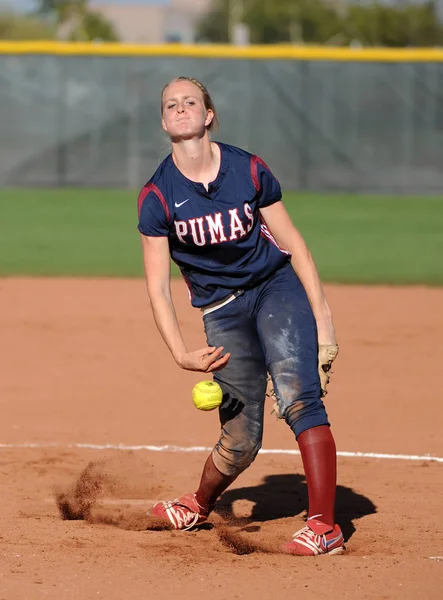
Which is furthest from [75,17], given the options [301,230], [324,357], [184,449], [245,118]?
[324,357]

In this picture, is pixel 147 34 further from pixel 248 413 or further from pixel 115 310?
pixel 248 413

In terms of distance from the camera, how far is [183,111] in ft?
15.5

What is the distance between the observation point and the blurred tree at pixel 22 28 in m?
56.8

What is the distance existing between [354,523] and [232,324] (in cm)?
127

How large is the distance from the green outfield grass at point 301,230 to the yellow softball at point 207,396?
836 centimetres

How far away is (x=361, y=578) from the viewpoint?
4.34 m

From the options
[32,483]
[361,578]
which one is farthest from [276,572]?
[32,483]

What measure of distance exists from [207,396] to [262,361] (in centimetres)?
39

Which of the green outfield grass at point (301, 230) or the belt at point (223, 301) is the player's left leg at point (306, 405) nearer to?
the belt at point (223, 301)

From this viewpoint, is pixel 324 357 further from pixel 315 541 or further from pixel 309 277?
pixel 315 541

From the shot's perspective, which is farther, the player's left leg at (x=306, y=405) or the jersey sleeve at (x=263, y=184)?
the jersey sleeve at (x=263, y=184)

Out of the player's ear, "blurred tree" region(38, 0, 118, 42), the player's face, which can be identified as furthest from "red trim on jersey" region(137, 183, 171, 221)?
"blurred tree" region(38, 0, 118, 42)

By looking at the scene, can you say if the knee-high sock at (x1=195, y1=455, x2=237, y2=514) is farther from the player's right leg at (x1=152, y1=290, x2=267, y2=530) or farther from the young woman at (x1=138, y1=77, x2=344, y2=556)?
the young woman at (x1=138, y1=77, x2=344, y2=556)

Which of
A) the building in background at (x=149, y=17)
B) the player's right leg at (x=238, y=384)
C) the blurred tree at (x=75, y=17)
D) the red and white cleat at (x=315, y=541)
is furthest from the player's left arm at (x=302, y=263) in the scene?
the building in background at (x=149, y=17)
